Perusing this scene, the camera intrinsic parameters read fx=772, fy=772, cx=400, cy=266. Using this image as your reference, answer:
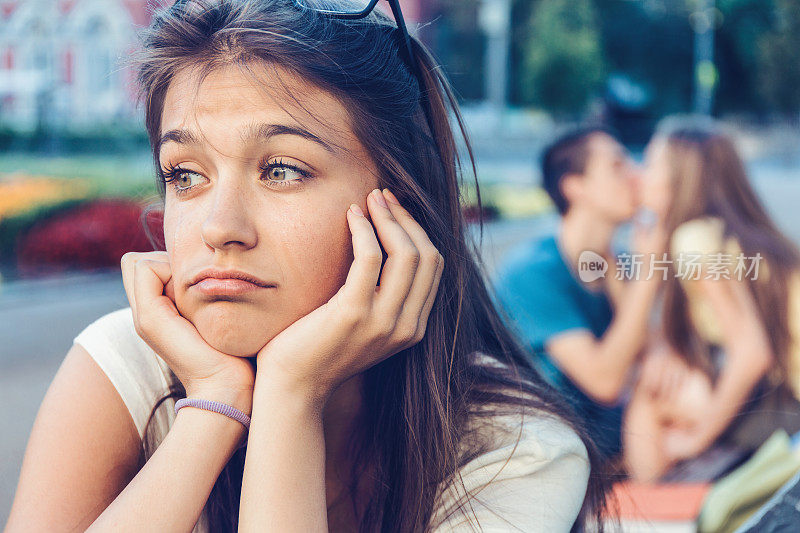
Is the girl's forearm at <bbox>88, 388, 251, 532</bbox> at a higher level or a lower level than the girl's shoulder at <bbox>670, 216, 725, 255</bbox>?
lower

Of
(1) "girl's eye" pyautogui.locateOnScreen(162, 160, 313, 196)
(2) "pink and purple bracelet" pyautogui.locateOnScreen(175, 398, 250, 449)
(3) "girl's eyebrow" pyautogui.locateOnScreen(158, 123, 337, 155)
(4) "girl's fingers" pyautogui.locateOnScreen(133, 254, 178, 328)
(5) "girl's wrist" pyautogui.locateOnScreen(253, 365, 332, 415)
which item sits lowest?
(2) "pink and purple bracelet" pyautogui.locateOnScreen(175, 398, 250, 449)

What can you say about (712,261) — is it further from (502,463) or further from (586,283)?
(502,463)

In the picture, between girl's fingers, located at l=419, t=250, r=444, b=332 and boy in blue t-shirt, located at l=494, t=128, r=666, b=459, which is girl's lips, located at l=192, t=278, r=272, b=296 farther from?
boy in blue t-shirt, located at l=494, t=128, r=666, b=459

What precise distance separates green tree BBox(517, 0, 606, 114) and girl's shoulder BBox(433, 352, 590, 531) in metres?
15.5

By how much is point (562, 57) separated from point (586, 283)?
16.2m

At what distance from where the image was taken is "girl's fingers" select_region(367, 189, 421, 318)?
1.28m

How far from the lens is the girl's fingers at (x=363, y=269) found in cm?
124

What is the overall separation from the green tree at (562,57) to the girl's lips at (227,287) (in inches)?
616

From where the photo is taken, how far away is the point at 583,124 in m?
3.45

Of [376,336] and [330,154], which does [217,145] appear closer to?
[330,154]

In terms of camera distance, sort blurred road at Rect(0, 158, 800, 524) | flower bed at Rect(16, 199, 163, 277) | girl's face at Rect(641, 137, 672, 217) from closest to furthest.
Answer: girl's face at Rect(641, 137, 672, 217) → blurred road at Rect(0, 158, 800, 524) → flower bed at Rect(16, 199, 163, 277)

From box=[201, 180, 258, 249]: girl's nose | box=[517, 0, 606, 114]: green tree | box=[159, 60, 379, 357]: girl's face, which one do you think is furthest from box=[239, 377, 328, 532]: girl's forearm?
box=[517, 0, 606, 114]: green tree

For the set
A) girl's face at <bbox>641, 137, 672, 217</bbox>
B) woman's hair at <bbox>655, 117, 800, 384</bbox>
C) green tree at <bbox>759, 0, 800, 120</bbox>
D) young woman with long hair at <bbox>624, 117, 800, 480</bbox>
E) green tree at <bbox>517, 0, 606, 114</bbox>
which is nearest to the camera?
young woman with long hair at <bbox>624, 117, 800, 480</bbox>

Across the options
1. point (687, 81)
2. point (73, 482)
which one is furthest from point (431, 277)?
point (687, 81)
